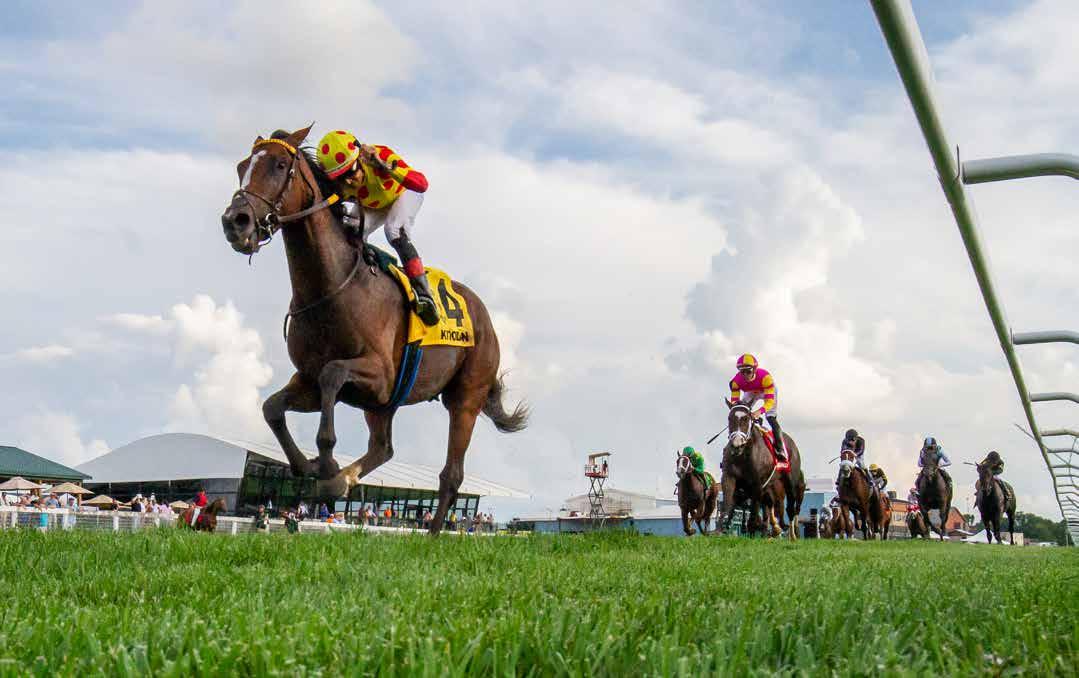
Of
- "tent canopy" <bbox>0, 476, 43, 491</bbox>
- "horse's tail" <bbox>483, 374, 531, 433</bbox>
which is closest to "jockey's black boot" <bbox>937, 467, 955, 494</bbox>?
"horse's tail" <bbox>483, 374, 531, 433</bbox>

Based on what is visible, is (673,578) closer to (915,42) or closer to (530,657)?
(530,657)

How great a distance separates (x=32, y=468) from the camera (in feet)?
129

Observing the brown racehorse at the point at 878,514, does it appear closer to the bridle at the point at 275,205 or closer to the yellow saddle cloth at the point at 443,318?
the yellow saddle cloth at the point at 443,318

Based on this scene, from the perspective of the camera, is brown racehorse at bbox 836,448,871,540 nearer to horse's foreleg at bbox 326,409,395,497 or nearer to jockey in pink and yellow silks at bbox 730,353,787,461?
jockey in pink and yellow silks at bbox 730,353,787,461

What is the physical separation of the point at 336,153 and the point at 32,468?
38129 millimetres

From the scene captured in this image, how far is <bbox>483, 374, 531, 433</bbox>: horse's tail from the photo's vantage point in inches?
379

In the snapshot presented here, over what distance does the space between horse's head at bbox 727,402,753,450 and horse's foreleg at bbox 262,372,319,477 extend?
30.5 feet

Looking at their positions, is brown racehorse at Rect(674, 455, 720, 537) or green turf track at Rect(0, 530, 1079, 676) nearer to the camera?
green turf track at Rect(0, 530, 1079, 676)

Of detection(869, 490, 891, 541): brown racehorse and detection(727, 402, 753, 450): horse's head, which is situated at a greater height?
detection(727, 402, 753, 450): horse's head

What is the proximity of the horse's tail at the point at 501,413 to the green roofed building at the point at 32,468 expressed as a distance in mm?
34913

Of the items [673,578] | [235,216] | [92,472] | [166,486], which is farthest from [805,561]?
[92,472]

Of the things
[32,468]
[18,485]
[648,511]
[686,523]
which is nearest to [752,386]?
[686,523]

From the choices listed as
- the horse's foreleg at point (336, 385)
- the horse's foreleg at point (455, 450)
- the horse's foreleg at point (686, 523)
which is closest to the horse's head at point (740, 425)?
the horse's foreleg at point (686, 523)

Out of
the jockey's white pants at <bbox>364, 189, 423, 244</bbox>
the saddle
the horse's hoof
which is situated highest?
the jockey's white pants at <bbox>364, 189, 423, 244</bbox>
